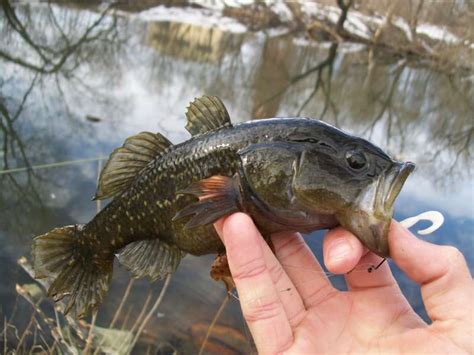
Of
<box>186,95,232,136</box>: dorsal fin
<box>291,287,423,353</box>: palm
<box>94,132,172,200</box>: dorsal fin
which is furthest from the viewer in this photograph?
<box>94,132,172,200</box>: dorsal fin

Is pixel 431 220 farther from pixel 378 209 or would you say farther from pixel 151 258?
pixel 151 258

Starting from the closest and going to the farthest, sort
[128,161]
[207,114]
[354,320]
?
[354,320] < [207,114] < [128,161]

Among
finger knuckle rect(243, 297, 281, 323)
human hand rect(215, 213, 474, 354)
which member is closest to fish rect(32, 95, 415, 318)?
human hand rect(215, 213, 474, 354)

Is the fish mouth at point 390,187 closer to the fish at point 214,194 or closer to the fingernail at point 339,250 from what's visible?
the fish at point 214,194

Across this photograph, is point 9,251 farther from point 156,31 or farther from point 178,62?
point 156,31

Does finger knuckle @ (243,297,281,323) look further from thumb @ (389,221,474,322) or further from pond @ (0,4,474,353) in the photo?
pond @ (0,4,474,353)

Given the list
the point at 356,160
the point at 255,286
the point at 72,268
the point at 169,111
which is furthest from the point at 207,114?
the point at 169,111

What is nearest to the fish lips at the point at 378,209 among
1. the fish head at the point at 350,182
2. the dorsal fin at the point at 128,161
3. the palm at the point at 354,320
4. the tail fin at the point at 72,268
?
the fish head at the point at 350,182
